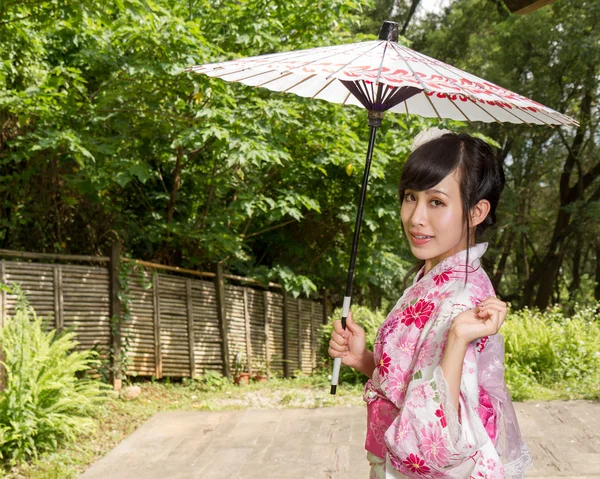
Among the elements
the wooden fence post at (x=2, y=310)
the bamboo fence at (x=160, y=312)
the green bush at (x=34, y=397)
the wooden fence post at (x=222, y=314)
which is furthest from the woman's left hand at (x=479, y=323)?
the wooden fence post at (x=222, y=314)

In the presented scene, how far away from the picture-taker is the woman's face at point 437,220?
221 cm

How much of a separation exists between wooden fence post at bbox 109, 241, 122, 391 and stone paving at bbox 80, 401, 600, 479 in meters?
1.60

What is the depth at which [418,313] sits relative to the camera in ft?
7.01

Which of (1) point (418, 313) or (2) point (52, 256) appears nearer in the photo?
(1) point (418, 313)

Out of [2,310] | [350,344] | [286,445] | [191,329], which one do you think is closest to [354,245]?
[350,344]

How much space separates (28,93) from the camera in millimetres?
7438

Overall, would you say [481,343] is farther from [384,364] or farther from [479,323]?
[384,364]

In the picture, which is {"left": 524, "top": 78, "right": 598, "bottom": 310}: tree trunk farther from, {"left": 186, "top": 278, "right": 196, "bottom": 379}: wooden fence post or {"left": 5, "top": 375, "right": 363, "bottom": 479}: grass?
{"left": 186, "top": 278, "right": 196, "bottom": 379}: wooden fence post

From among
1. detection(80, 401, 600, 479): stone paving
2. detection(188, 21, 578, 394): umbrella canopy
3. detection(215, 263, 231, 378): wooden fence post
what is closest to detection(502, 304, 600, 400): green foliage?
detection(80, 401, 600, 479): stone paving

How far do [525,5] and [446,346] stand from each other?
82.1 inches

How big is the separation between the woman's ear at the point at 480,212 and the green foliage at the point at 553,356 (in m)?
6.11

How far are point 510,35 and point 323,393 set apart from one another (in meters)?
11.5

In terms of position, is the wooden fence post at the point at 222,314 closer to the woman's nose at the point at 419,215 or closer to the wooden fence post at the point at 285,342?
the wooden fence post at the point at 285,342

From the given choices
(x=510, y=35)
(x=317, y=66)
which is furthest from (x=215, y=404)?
(x=510, y=35)
